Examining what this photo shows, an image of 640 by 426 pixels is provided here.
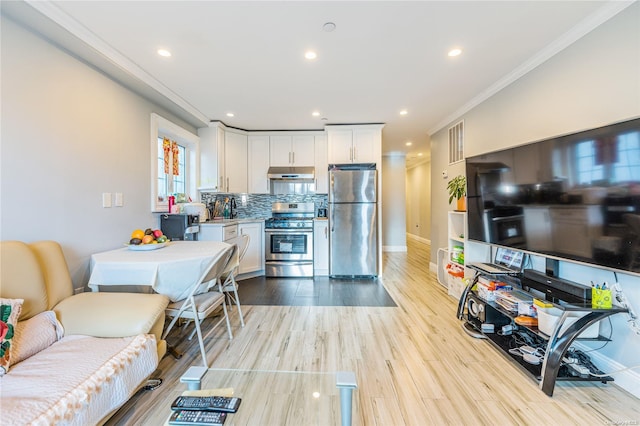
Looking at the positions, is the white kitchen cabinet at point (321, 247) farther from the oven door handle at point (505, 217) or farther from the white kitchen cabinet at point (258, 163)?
the oven door handle at point (505, 217)

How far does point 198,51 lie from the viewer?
7.32ft

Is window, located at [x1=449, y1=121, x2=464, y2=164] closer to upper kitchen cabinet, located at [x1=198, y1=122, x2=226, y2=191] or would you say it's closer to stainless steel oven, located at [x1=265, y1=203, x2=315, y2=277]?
stainless steel oven, located at [x1=265, y1=203, x2=315, y2=277]

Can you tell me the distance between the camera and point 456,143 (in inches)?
151

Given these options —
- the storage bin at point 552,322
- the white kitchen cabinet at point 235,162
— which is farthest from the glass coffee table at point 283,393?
the white kitchen cabinet at point 235,162

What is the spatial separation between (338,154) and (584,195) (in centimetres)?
313

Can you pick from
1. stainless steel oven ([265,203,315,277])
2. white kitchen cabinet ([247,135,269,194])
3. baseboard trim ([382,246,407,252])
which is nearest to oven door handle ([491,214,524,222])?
stainless steel oven ([265,203,315,277])

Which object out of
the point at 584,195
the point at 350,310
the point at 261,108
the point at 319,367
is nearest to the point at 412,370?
the point at 319,367

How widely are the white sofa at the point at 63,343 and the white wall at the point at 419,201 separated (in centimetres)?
739

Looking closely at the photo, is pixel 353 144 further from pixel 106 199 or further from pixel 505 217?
pixel 106 199

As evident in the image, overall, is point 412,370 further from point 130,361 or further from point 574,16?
point 574,16

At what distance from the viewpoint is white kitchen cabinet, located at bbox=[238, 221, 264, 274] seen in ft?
13.5

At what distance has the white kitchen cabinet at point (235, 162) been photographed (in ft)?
14.2

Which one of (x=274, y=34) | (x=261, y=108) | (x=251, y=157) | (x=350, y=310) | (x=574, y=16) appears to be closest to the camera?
(x=574, y=16)

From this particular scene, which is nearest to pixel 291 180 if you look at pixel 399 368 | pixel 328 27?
pixel 328 27
